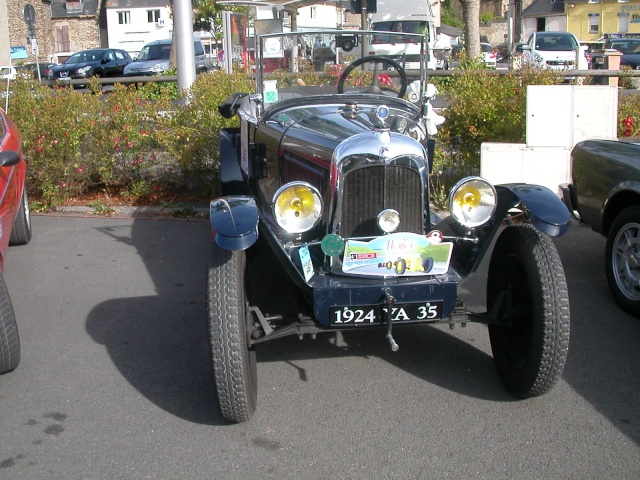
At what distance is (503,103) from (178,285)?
14.6 ft

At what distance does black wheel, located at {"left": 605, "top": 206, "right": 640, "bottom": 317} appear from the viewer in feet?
18.0

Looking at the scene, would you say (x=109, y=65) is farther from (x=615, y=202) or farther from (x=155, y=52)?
(x=615, y=202)

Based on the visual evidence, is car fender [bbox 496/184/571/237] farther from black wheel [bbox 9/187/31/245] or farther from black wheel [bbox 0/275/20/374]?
black wheel [bbox 9/187/31/245]

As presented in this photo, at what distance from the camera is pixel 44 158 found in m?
8.67

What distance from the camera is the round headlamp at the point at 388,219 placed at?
420 centimetres

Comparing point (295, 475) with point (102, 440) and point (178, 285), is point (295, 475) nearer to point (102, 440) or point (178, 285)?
point (102, 440)

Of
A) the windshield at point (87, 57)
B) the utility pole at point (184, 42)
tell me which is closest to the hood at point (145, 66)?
the windshield at point (87, 57)

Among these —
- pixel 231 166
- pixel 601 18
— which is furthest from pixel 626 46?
pixel 231 166

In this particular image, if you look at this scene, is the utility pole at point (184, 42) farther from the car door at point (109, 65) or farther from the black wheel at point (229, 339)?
the car door at point (109, 65)

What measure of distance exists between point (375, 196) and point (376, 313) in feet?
2.27

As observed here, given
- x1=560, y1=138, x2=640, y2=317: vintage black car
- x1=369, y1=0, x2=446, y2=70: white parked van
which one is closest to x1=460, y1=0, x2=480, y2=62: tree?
x1=369, y1=0, x2=446, y2=70: white parked van

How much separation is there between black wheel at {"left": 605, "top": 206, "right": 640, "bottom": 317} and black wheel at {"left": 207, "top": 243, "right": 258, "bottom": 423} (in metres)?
3.08

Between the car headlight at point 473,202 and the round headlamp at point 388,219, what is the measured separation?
357 millimetres

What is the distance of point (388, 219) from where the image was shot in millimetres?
4207
